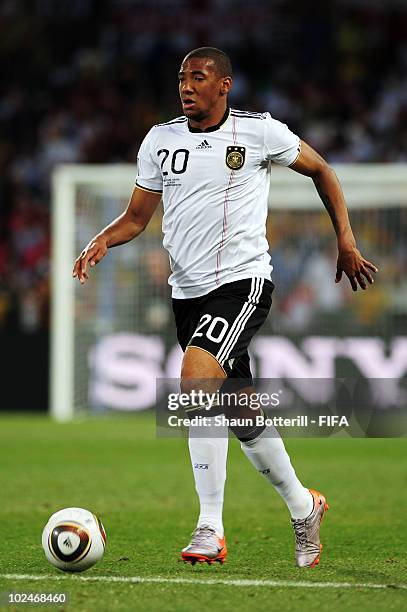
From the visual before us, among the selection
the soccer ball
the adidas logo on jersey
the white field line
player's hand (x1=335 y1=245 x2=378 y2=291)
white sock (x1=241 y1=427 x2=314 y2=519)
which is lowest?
the white field line

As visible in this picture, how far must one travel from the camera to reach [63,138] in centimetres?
1897

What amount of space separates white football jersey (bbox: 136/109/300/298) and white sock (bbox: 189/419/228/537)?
0.65 metres

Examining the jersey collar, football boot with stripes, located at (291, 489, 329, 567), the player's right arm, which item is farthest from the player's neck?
football boot with stripes, located at (291, 489, 329, 567)

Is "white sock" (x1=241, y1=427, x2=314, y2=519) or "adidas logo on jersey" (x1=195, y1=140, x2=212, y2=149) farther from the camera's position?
"adidas logo on jersey" (x1=195, y1=140, x2=212, y2=149)

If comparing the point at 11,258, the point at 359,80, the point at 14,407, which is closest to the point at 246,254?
the point at 14,407

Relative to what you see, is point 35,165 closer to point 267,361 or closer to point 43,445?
point 267,361

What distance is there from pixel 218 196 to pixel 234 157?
20 cm

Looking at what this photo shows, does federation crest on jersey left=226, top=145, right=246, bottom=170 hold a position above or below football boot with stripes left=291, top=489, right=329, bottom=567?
above

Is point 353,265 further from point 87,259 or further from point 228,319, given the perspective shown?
point 87,259

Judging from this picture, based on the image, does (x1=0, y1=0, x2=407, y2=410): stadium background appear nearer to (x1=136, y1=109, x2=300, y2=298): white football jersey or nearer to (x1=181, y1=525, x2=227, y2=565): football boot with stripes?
(x1=136, y1=109, x2=300, y2=298): white football jersey

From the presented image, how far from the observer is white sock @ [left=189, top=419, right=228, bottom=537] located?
5.65m

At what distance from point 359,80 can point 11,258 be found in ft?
19.2

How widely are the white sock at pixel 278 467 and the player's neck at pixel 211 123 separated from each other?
4.67 ft

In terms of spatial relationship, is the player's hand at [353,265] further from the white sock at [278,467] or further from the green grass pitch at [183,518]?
the green grass pitch at [183,518]
